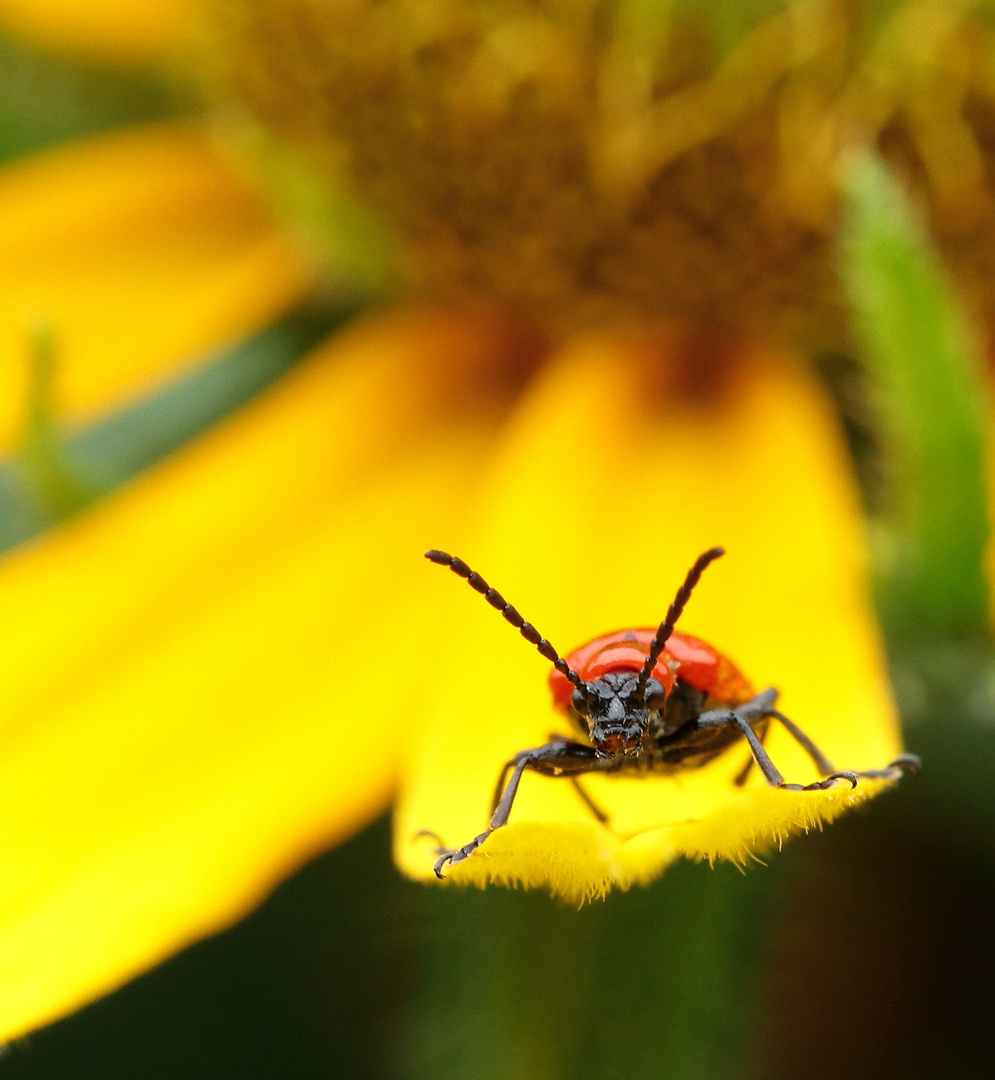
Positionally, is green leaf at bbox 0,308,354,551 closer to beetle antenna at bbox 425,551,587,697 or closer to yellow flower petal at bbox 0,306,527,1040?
yellow flower petal at bbox 0,306,527,1040

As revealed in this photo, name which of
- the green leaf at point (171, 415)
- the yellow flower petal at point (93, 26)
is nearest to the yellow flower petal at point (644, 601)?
the green leaf at point (171, 415)

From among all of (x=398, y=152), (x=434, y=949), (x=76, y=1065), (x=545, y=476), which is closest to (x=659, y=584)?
(x=545, y=476)

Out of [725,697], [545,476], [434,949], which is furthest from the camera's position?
[545,476]

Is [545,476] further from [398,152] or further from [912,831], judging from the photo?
[912,831]

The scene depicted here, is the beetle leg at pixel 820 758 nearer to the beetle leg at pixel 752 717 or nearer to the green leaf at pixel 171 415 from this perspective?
the beetle leg at pixel 752 717

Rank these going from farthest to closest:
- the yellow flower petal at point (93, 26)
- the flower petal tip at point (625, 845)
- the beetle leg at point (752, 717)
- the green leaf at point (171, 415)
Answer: the yellow flower petal at point (93, 26) → the green leaf at point (171, 415) → the beetle leg at point (752, 717) → the flower petal tip at point (625, 845)

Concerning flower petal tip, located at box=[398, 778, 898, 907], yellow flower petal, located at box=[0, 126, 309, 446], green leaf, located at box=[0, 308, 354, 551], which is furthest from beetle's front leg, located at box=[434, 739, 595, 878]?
yellow flower petal, located at box=[0, 126, 309, 446]
